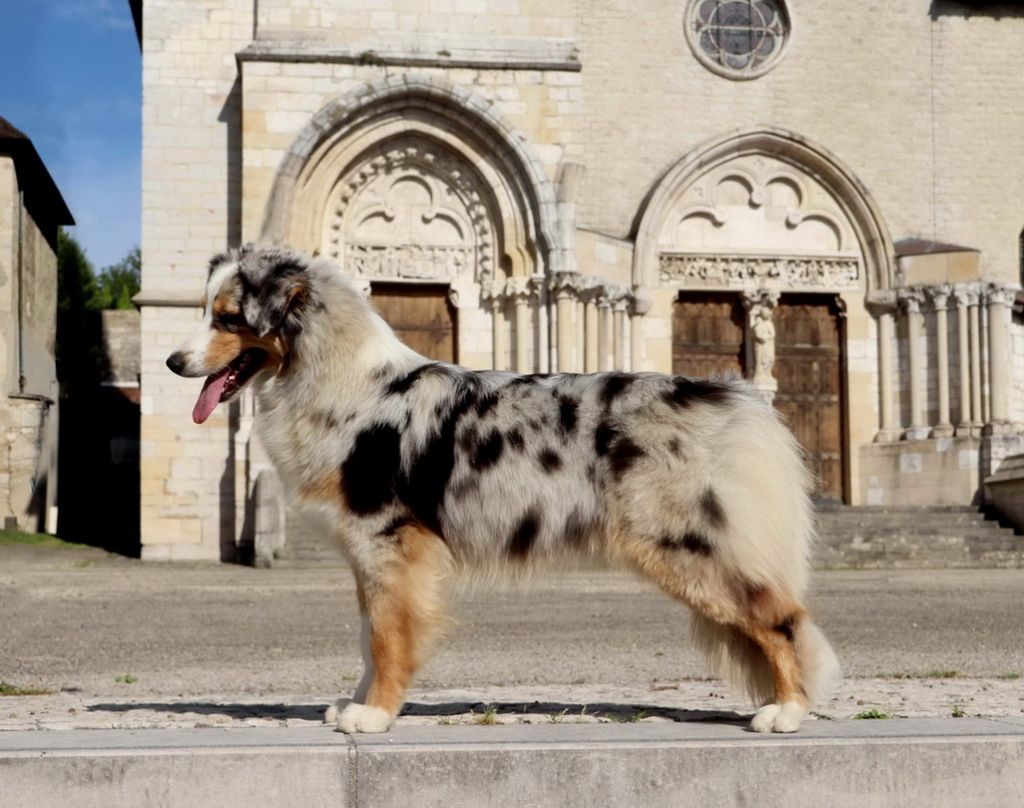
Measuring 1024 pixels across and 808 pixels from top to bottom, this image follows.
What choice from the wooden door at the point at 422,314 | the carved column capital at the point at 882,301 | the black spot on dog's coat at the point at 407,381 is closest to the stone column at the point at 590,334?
the wooden door at the point at 422,314

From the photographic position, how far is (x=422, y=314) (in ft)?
83.1

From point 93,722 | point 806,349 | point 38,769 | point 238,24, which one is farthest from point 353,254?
point 38,769

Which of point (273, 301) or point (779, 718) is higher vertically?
point (273, 301)

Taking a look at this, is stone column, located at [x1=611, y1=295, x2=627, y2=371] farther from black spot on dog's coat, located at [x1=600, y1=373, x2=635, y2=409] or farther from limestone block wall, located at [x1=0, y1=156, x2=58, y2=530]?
black spot on dog's coat, located at [x1=600, y1=373, x2=635, y2=409]

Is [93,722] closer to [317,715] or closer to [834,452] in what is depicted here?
[317,715]

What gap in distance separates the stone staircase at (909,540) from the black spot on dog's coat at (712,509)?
15.6 metres

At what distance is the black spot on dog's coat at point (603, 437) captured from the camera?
6012 mm

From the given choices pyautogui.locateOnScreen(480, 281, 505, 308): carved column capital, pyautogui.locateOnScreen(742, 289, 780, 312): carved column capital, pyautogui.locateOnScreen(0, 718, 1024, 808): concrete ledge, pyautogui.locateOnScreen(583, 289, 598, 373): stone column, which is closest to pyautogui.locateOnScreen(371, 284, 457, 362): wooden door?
pyautogui.locateOnScreen(480, 281, 505, 308): carved column capital

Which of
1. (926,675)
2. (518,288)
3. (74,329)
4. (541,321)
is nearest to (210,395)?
(926,675)

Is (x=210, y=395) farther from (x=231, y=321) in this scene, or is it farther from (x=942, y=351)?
(x=942, y=351)

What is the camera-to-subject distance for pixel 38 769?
4.85 m

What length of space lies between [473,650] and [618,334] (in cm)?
1493

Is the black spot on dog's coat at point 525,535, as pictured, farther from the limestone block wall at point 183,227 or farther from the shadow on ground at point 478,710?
the limestone block wall at point 183,227

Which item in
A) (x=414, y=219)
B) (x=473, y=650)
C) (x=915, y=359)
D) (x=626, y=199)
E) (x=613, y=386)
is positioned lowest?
(x=473, y=650)
